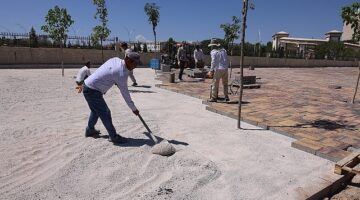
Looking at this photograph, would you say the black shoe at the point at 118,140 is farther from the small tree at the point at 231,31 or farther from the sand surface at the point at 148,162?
the small tree at the point at 231,31

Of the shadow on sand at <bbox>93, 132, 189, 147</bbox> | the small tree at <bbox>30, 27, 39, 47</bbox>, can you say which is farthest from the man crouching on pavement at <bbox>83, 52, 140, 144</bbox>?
the small tree at <bbox>30, 27, 39, 47</bbox>

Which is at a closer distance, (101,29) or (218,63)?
(218,63)

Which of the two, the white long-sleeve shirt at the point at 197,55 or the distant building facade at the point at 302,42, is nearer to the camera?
the white long-sleeve shirt at the point at 197,55

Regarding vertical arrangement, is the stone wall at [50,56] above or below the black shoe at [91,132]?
above

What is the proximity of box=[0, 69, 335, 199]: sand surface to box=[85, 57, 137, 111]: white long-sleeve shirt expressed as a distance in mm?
823

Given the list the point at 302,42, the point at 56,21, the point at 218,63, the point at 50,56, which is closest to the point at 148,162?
the point at 218,63

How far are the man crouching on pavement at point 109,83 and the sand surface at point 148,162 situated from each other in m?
0.45

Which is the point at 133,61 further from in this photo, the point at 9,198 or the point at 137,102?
the point at 137,102

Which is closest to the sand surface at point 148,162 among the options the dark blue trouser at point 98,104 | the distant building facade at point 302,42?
the dark blue trouser at point 98,104

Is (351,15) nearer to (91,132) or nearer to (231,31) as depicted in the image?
(91,132)

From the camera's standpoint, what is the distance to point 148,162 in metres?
4.42

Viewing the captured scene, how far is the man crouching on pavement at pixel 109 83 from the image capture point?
4668mm

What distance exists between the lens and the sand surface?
3.68m

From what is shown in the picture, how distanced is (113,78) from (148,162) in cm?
130
